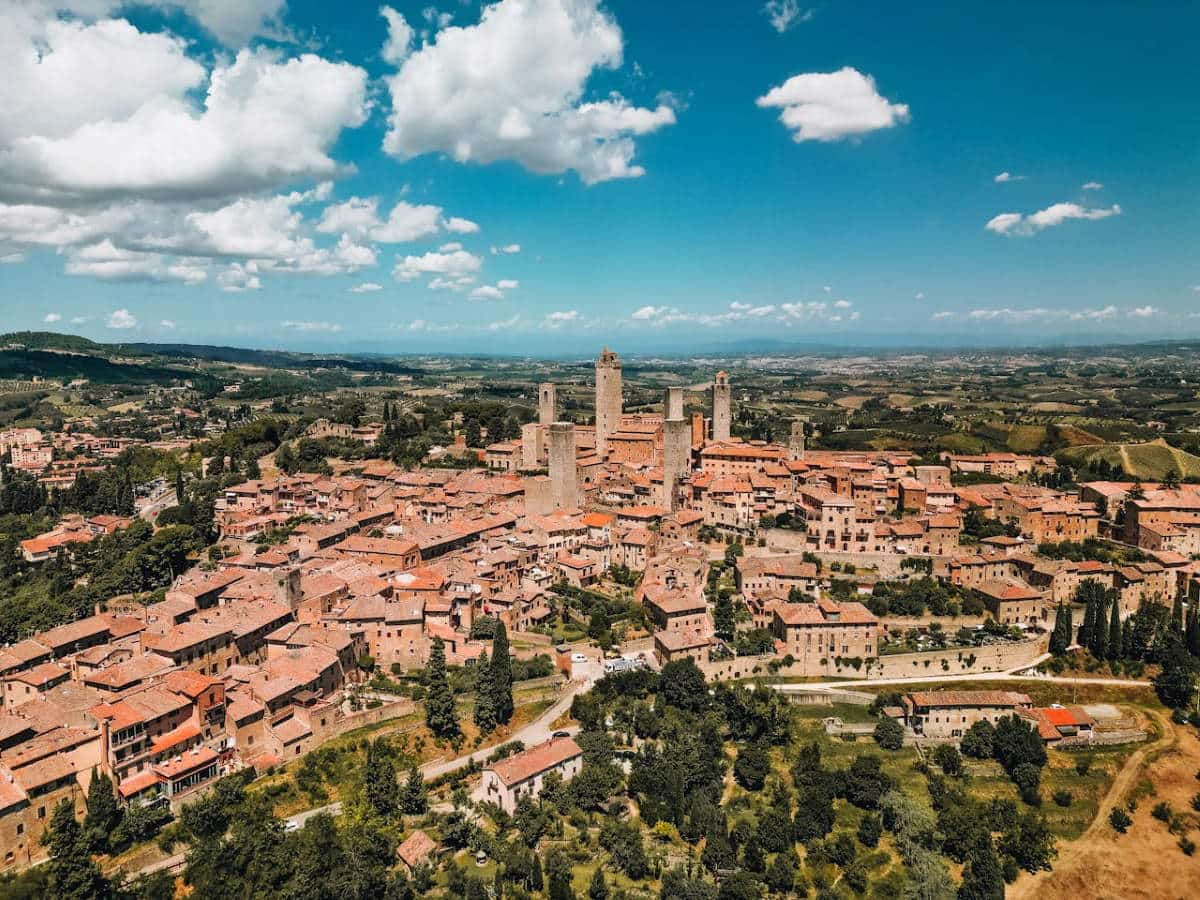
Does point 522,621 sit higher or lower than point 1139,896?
higher

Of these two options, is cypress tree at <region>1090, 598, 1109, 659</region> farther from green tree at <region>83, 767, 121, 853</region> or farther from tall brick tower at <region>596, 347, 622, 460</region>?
green tree at <region>83, 767, 121, 853</region>

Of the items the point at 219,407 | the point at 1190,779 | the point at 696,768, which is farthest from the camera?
the point at 219,407

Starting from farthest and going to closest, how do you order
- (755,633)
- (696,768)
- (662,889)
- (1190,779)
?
(755,633) < (1190,779) < (696,768) < (662,889)

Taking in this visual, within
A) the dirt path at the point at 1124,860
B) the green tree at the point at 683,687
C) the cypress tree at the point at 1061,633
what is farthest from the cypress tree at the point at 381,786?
the cypress tree at the point at 1061,633

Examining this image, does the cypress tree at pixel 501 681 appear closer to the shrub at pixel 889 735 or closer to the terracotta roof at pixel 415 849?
the terracotta roof at pixel 415 849

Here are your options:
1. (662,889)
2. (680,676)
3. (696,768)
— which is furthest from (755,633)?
(662,889)

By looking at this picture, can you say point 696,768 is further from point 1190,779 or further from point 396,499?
point 396,499

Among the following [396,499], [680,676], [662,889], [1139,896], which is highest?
[396,499]
